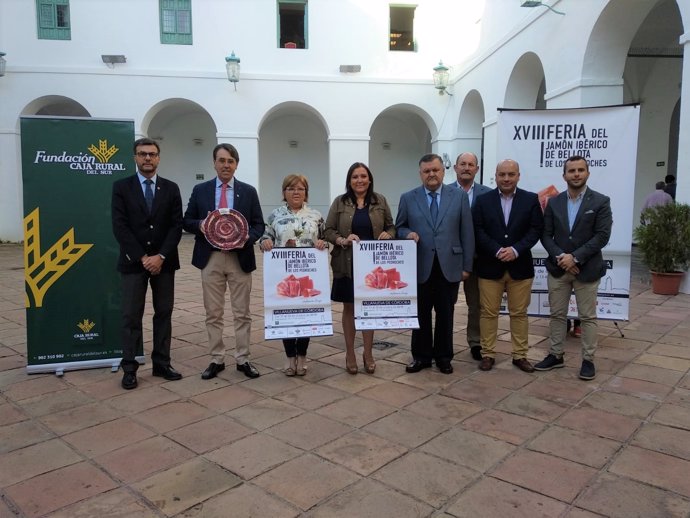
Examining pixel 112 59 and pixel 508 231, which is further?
pixel 112 59

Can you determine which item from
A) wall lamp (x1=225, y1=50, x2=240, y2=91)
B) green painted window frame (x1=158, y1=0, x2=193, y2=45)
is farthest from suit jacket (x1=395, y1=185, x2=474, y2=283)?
green painted window frame (x1=158, y1=0, x2=193, y2=45)

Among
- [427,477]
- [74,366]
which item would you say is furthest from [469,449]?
[74,366]

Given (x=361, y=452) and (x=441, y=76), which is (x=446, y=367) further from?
(x=441, y=76)

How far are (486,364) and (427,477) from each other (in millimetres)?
1904

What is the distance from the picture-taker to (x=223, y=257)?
4.27 meters

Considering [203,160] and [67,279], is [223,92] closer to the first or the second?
[203,160]

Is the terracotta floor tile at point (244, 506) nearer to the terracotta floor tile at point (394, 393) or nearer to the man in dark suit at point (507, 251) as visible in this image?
the terracotta floor tile at point (394, 393)

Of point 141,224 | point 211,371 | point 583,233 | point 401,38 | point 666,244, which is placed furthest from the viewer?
point 401,38

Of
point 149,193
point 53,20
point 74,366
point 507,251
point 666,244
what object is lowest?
point 74,366

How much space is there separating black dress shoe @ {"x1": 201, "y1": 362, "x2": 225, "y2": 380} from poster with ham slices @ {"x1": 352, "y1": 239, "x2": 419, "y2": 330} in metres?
1.22

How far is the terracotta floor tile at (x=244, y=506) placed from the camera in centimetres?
244

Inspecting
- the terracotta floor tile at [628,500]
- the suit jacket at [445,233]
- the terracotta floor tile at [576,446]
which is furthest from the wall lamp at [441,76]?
the terracotta floor tile at [628,500]

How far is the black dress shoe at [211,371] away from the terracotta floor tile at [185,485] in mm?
1417

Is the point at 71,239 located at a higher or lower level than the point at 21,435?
higher
